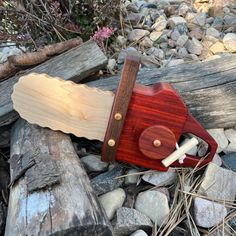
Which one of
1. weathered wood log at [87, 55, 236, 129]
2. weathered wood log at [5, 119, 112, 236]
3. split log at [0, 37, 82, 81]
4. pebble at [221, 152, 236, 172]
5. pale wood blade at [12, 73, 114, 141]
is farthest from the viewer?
split log at [0, 37, 82, 81]

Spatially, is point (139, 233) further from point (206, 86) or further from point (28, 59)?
point (28, 59)

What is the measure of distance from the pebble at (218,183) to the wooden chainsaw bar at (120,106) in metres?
0.38

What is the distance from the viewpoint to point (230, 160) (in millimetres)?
1875

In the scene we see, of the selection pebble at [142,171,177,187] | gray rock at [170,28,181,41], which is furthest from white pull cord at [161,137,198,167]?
gray rock at [170,28,181,41]

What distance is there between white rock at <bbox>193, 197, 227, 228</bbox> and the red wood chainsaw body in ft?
0.73

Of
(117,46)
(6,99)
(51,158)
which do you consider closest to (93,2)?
(117,46)

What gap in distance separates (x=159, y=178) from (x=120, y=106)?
36 cm

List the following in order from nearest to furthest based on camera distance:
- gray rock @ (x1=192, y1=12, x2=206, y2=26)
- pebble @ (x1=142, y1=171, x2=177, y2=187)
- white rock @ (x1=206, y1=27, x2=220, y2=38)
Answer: pebble @ (x1=142, y1=171, x2=177, y2=187) < white rock @ (x1=206, y1=27, x2=220, y2=38) < gray rock @ (x1=192, y1=12, x2=206, y2=26)

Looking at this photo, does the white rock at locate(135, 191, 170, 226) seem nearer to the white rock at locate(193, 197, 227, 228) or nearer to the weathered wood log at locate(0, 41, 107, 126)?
the white rock at locate(193, 197, 227, 228)

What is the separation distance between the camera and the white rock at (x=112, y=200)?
1.61 meters

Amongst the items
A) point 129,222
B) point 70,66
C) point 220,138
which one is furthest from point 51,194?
point 220,138

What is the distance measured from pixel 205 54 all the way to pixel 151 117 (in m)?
1.14

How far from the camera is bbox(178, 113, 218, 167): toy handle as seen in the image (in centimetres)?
165

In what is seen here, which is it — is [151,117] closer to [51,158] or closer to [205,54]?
[51,158]
